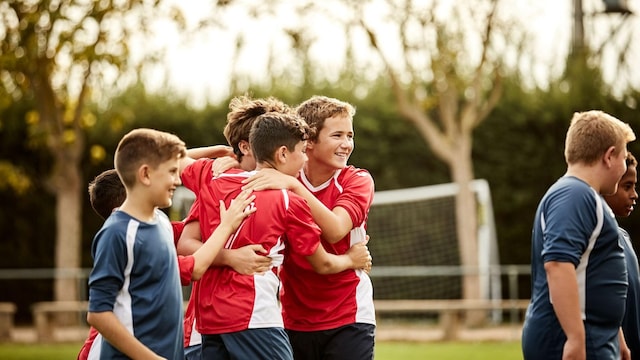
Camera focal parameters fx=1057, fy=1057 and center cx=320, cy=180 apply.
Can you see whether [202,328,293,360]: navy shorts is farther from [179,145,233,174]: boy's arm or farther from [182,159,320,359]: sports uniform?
[179,145,233,174]: boy's arm

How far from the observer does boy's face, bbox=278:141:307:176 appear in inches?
196

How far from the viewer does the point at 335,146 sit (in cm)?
540

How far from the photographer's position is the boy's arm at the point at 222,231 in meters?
4.76

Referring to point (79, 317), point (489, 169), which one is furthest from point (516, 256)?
point (79, 317)

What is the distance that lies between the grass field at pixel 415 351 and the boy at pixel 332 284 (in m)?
7.75

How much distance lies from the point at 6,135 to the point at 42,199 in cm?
136

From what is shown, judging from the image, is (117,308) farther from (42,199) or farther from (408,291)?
(42,199)

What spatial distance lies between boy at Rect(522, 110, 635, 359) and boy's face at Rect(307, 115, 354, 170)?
1064 millimetres

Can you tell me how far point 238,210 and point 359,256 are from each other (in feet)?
2.57

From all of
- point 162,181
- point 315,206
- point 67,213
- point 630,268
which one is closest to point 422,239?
point 67,213

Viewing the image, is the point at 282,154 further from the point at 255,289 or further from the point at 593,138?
the point at 593,138

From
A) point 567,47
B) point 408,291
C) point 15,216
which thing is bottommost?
point 408,291

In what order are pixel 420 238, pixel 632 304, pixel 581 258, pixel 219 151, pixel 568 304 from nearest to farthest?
1. pixel 568 304
2. pixel 581 258
3. pixel 632 304
4. pixel 219 151
5. pixel 420 238

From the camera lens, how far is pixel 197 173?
5.26 m
